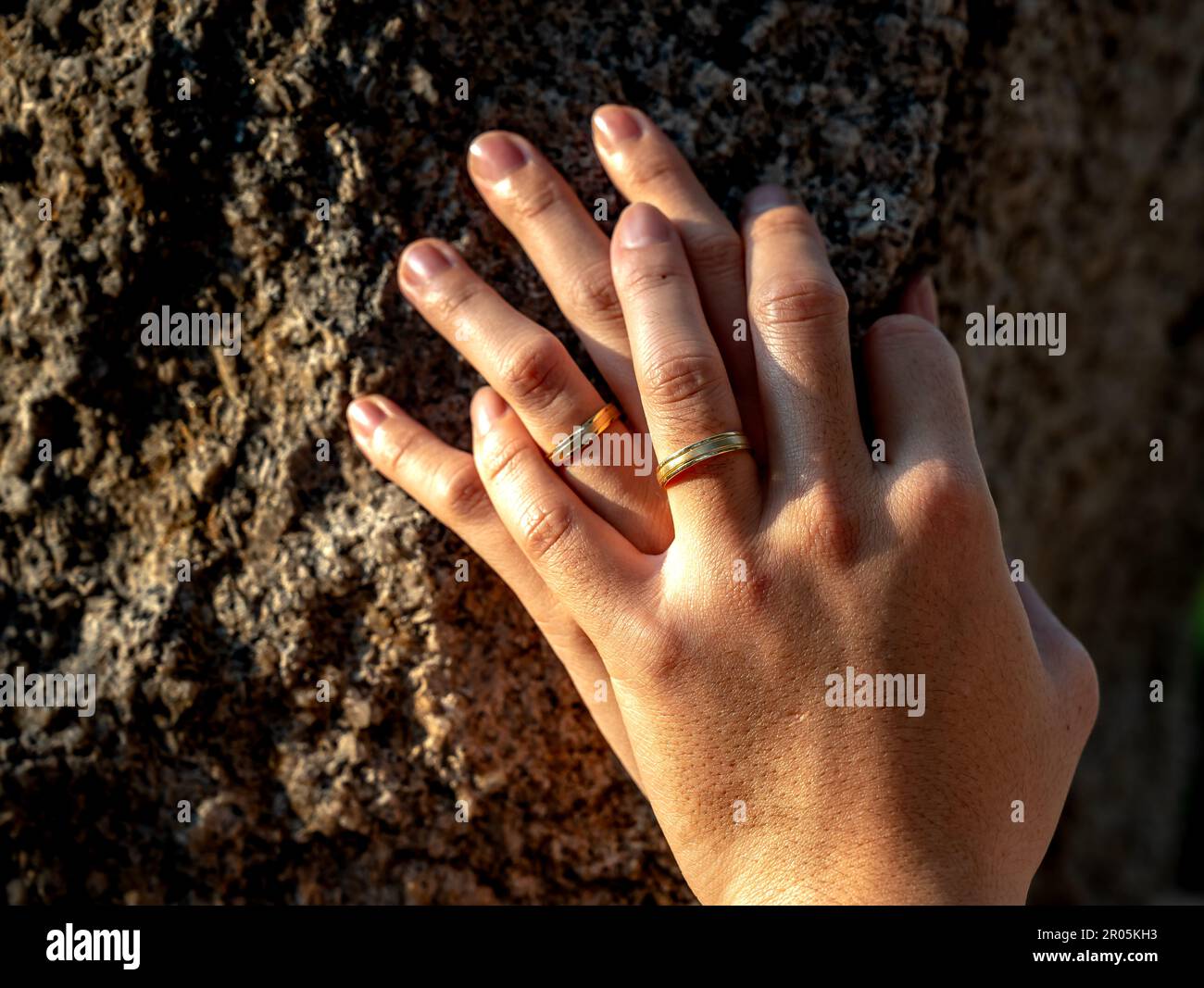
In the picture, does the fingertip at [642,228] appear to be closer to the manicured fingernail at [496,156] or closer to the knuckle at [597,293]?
the knuckle at [597,293]

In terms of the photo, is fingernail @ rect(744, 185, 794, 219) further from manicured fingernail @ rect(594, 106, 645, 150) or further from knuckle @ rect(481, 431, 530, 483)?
knuckle @ rect(481, 431, 530, 483)

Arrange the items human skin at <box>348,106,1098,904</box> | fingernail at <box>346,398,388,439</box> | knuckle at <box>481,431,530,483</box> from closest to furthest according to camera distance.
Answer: human skin at <box>348,106,1098,904</box>, knuckle at <box>481,431,530,483</box>, fingernail at <box>346,398,388,439</box>

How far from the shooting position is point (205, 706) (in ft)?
4.76

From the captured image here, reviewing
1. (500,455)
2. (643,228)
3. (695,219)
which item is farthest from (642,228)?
(500,455)

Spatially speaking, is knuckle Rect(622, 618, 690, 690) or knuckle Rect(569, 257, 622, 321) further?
knuckle Rect(569, 257, 622, 321)

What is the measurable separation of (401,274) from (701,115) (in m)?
0.47

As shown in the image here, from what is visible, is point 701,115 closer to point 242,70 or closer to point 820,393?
point 820,393

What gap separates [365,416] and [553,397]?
11.2 inches

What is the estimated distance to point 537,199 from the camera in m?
1.33

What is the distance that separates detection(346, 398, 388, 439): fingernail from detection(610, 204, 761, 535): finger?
372mm

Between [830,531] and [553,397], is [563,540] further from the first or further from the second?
[830,531]

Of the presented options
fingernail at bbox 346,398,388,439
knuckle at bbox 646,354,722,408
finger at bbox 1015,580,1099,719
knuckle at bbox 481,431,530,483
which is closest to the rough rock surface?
fingernail at bbox 346,398,388,439

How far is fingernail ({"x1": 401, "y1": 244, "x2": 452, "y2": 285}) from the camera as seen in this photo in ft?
4.36

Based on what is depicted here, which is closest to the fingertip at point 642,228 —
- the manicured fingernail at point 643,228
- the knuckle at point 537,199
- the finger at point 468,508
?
the manicured fingernail at point 643,228
